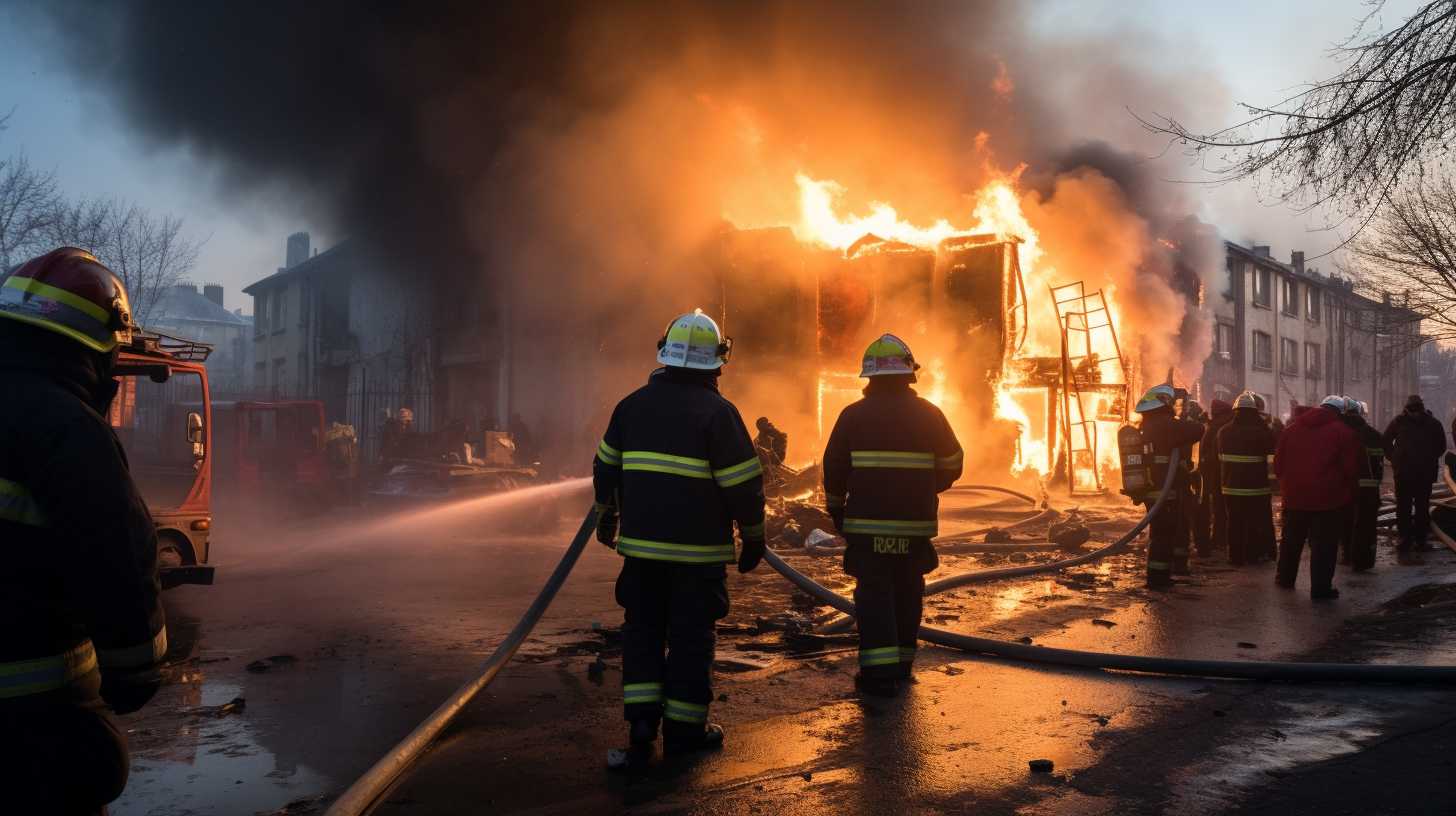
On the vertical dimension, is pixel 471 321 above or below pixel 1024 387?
above

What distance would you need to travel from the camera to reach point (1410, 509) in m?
10.9

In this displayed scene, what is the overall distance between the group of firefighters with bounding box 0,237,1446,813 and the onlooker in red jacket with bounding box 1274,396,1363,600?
17mm

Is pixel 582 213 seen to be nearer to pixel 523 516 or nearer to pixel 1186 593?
pixel 523 516

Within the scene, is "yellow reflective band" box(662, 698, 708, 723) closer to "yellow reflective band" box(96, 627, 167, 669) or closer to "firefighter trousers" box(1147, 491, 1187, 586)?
"yellow reflective band" box(96, 627, 167, 669)

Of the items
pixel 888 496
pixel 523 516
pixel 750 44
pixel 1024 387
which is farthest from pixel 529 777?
pixel 750 44

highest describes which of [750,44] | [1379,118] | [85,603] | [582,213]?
[750,44]

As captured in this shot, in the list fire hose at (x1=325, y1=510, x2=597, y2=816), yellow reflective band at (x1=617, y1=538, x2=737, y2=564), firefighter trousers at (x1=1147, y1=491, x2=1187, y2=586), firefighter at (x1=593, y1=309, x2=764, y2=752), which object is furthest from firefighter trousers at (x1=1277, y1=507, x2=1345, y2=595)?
yellow reflective band at (x1=617, y1=538, x2=737, y2=564)

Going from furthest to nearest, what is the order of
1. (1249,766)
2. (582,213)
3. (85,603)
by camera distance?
(582,213) → (1249,766) → (85,603)

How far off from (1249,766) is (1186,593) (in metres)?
4.71

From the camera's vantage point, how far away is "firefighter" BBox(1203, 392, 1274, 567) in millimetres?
8719

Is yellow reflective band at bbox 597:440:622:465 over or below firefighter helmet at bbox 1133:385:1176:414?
below

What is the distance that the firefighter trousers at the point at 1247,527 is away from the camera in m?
9.37

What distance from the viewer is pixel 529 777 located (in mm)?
3529

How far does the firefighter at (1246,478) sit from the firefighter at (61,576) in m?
8.81
